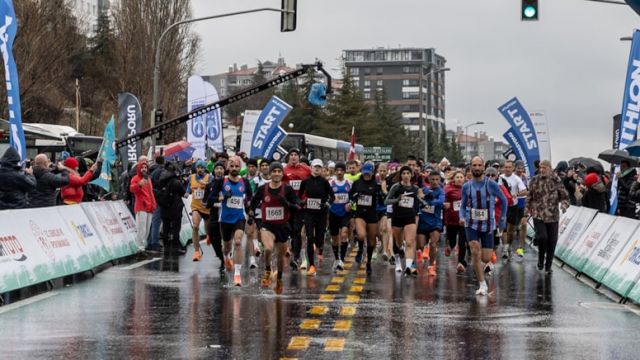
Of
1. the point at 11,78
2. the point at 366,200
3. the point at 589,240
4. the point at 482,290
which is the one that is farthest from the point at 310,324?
the point at 11,78

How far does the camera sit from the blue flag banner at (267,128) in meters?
35.1

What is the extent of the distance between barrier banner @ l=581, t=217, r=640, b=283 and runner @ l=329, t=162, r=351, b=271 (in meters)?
4.15

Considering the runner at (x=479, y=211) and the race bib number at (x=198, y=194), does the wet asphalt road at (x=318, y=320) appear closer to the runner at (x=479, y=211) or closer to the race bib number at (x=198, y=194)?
the runner at (x=479, y=211)

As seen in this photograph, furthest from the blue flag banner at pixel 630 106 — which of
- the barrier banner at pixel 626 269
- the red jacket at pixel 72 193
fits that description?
the red jacket at pixel 72 193

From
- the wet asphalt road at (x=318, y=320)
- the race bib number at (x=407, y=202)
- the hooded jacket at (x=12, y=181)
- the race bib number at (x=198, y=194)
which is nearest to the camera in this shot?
the wet asphalt road at (x=318, y=320)

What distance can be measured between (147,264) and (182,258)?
66.1 inches

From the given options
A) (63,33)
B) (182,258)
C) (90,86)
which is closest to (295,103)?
(90,86)

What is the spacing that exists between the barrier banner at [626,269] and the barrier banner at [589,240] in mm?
1745

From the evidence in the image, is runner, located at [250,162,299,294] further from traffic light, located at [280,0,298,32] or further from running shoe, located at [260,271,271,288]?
traffic light, located at [280,0,298,32]

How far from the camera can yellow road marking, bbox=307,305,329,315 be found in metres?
13.4

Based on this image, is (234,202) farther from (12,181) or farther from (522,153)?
(522,153)

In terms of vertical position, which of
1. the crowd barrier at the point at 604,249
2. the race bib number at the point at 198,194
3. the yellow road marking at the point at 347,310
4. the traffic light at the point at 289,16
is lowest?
the yellow road marking at the point at 347,310

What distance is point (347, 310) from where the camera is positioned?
13.7m

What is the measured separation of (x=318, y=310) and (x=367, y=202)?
6.25m
